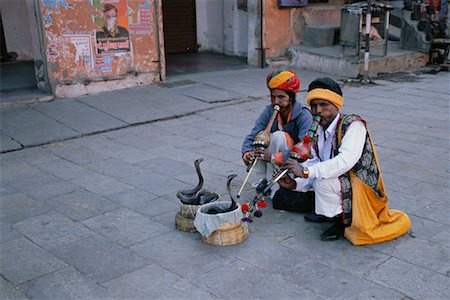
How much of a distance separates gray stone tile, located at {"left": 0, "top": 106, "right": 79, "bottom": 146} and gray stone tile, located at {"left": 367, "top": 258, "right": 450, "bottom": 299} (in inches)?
166

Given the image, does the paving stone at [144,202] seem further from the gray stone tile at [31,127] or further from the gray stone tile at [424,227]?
the gray stone tile at [31,127]

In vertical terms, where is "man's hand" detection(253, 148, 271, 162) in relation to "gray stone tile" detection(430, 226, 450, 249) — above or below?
above

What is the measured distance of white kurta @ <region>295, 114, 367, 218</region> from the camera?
340cm

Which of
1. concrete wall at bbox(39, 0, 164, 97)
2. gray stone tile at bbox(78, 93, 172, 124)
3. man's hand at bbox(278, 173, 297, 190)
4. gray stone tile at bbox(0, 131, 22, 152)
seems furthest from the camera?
concrete wall at bbox(39, 0, 164, 97)

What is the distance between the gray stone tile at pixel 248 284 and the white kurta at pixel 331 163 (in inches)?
26.7

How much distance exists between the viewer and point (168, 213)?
13.6 feet

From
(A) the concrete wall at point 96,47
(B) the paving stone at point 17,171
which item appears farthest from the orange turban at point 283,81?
(A) the concrete wall at point 96,47

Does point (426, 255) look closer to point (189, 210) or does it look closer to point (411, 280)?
point (411, 280)

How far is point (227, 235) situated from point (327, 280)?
76 cm

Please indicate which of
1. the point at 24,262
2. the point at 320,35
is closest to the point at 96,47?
the point at 320,35

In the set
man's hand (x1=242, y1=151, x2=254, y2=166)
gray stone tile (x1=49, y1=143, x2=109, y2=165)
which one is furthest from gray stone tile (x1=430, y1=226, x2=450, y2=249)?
gray stone tile (x1=49, y1=143, x2=109, y2=165)

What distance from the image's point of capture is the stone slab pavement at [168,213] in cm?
316

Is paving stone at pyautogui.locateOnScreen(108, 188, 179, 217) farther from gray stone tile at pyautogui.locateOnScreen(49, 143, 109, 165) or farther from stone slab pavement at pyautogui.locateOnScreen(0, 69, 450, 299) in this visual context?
gray stone tile at pyautogui.locateOnScreen(49, 143, 109, 165)

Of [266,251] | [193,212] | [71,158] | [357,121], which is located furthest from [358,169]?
[71,158]
